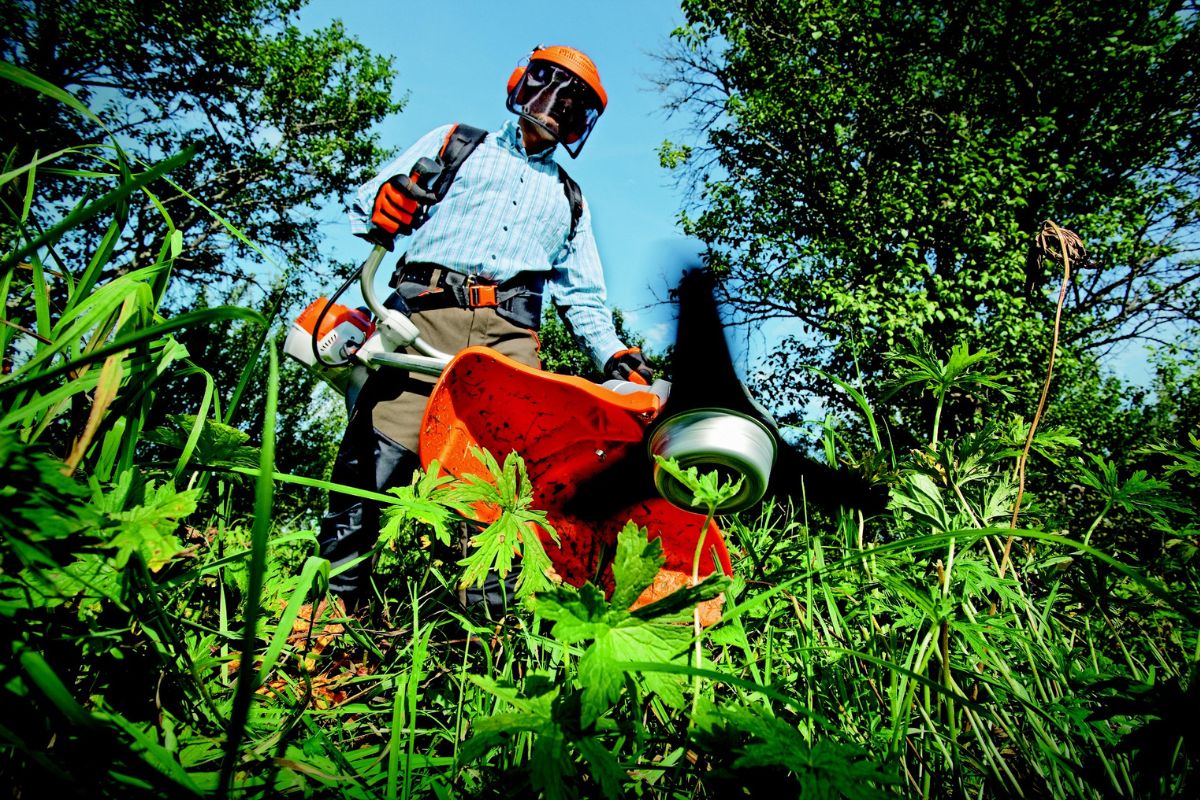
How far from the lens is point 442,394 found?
1.30 metres

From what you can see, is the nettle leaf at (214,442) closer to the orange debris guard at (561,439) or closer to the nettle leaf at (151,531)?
the nettle leaf at (151,531)

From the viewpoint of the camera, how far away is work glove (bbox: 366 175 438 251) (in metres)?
1.98

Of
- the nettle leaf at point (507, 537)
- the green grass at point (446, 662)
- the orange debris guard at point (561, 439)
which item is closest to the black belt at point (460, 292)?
the orange debris guard at point (561, 439)

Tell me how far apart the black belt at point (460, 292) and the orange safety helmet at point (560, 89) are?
0.84 metres

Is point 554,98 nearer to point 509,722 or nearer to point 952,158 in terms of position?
point 509,722

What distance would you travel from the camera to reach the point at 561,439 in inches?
54.4

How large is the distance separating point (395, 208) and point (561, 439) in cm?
122

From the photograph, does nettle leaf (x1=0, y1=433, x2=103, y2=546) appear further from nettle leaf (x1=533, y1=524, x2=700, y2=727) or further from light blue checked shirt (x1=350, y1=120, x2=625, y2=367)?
light blue checked shirt (x1=350, y1=120, x2=625, y2=367)

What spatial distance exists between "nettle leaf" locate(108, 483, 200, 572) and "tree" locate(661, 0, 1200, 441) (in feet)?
24.6

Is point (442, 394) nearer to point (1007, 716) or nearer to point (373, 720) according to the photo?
point (373, 720)

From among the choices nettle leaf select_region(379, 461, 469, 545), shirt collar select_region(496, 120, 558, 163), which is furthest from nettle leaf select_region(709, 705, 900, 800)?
shirt collar select_region(496, 120, 558, 163)

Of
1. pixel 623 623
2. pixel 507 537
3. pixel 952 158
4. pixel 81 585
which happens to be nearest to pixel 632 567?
pixel 623 623

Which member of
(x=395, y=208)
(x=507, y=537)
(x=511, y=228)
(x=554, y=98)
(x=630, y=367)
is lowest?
(x=507, y=537)

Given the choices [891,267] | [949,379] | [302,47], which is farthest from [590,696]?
[302,47]
